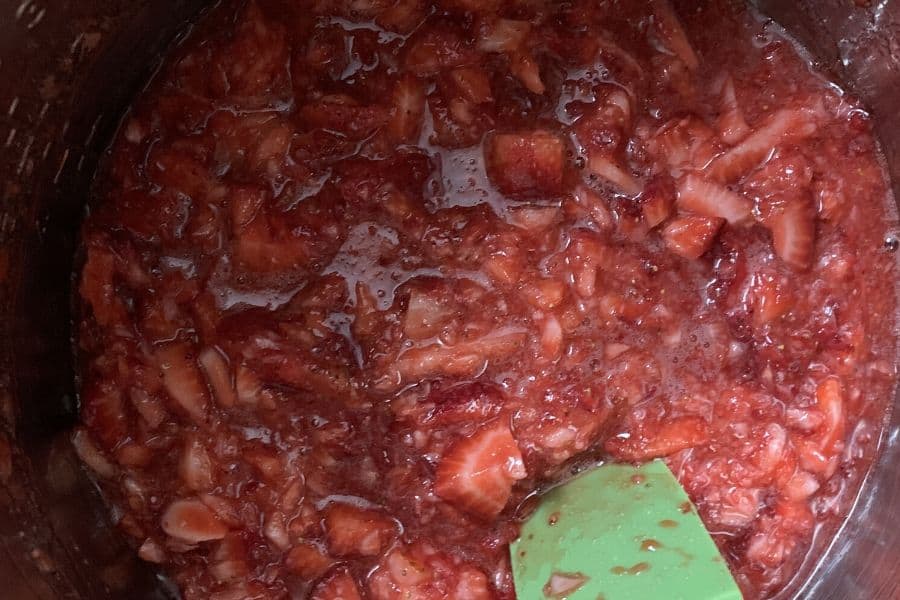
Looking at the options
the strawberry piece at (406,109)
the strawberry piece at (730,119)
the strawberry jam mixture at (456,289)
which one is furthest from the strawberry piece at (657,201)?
the strawberry piece at (406,109)

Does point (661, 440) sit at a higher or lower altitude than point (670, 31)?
lower

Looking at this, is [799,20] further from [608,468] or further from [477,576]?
[477,576]

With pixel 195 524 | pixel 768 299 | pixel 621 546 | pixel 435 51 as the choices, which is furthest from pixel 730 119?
pixel 195 524

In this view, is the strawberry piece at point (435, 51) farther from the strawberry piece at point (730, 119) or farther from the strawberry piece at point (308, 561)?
the strawberry piece at point (308, 561)

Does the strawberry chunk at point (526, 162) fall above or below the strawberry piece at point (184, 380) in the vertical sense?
above

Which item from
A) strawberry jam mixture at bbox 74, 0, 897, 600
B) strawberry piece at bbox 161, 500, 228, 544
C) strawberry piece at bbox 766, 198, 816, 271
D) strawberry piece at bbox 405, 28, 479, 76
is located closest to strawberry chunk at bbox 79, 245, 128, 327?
strawberry jam mixture at bbox 74, 0, 897, 600

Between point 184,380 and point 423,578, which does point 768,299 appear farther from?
point 184,380
